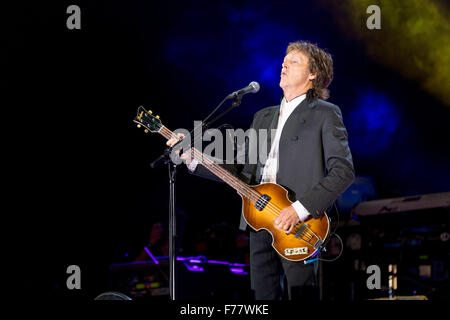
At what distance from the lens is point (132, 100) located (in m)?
6.88

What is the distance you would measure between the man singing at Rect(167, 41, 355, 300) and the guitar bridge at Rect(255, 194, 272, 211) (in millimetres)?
132

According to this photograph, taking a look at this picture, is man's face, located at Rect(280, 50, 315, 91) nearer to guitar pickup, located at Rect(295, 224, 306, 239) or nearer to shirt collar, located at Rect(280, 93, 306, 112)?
shirt collar, located at Rect(280, 93, 306, 112)

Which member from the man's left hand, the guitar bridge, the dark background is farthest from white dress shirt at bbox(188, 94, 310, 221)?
the dark background

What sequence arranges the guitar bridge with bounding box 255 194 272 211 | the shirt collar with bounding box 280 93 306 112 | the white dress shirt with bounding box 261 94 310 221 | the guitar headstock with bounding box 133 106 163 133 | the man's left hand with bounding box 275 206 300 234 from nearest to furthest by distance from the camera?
the man's left hand with bounding box 275 206 300 234 → the guitar bridge with bounding box 255 194 272 211 → the white dress shirt with bounding box 261 94 310 221 → the shirt collar with bounding box 280 93 306 112 → the guitar headstock with bounding box 133 106 163 133

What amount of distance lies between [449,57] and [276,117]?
3929mm

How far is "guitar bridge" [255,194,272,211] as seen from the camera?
2.96 meters

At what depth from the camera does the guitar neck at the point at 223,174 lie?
304cm

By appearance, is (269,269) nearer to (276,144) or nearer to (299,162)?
(299,162)

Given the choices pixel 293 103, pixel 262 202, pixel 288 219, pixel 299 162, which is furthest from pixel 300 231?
pixel 293 103

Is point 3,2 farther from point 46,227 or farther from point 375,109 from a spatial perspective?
point 375,109

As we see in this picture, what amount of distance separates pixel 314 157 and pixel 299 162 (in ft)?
0.30

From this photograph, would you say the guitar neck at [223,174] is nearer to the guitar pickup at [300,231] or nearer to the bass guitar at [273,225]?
the bass guitar at [273,225]

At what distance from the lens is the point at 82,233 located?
7168 mm
